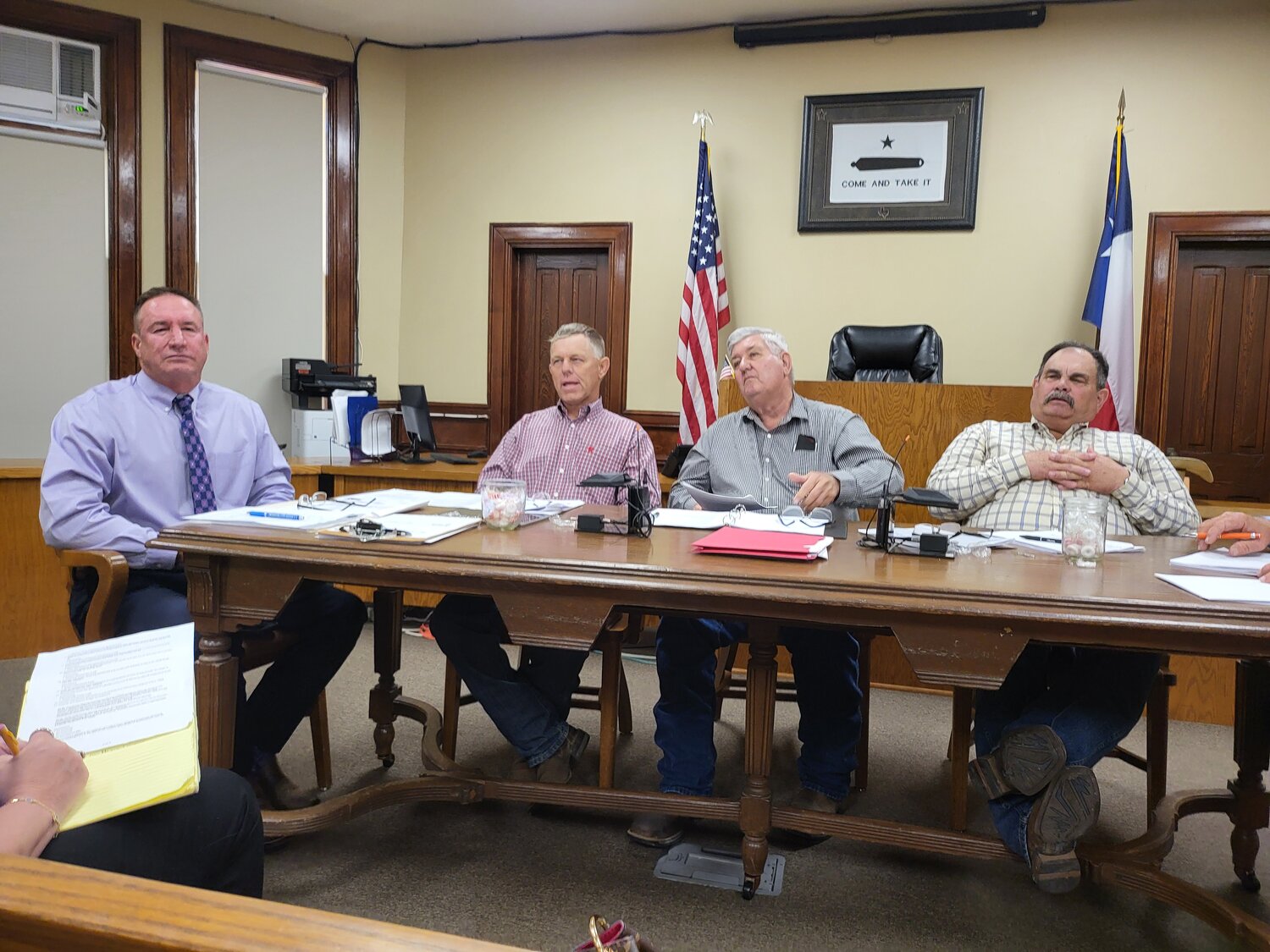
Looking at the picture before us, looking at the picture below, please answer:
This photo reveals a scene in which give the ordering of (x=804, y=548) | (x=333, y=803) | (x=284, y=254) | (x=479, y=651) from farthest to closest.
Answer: (x=284, y=254), (x=479, y=651), (x=333, y=803), (x=804, y=548)

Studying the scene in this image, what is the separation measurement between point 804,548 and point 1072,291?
343 centimetres

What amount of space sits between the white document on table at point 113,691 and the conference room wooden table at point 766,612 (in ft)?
1.87

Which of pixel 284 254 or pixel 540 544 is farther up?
pixel 284 254

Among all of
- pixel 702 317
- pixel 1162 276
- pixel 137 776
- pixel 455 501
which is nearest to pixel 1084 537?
pixel 455 501

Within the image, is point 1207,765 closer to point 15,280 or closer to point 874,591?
point 874,591

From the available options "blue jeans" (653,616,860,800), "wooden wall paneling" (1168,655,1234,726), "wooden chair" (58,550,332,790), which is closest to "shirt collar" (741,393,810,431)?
"blue jeans" (653,616,860,800)

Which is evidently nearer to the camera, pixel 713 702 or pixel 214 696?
pixel 214 696

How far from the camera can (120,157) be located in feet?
14.2

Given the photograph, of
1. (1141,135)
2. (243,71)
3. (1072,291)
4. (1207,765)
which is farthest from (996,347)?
(243,71)

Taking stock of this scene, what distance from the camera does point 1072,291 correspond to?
4.41m

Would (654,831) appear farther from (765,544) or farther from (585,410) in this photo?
(585,410)


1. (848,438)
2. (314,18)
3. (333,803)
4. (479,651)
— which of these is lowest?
(333,803)

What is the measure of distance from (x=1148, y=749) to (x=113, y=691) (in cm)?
212

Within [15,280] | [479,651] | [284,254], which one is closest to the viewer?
[479,651]
